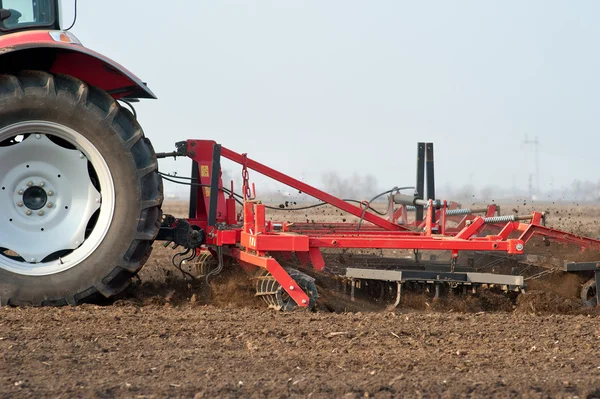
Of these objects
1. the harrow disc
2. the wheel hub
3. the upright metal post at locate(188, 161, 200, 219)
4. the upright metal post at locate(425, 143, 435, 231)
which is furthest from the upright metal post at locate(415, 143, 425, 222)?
the wheel hub

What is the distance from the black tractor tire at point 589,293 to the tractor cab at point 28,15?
4.58 m

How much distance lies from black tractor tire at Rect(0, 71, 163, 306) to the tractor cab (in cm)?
63

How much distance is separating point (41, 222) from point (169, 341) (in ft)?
5.20

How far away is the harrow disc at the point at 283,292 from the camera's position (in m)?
5.34

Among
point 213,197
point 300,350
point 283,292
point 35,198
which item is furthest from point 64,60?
point 300,350

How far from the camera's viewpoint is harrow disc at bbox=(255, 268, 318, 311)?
5340mm

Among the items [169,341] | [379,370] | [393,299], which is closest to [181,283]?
[393,299]

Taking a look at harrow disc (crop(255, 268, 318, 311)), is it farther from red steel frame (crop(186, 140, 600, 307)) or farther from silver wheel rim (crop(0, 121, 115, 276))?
silver wheel rim (crop(0, 121, 115, 276))

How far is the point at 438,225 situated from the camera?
6.98 m

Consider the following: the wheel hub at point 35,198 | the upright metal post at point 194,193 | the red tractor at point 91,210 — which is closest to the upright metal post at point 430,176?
the red tractor at point 91,210

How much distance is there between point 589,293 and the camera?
5949 millimetres

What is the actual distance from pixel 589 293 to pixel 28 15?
484 centimetres

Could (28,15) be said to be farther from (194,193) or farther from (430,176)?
(430,176)

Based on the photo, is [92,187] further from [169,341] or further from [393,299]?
[393,299]
